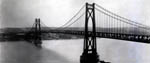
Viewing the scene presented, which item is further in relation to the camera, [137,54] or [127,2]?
[137,54]

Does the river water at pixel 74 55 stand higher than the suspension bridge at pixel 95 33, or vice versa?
the suspension bridge at pixel 95 33

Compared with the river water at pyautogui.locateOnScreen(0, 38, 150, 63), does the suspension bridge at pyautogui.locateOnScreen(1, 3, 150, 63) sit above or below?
above

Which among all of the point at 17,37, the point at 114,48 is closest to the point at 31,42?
the point at 17,37

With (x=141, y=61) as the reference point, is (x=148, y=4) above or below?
above

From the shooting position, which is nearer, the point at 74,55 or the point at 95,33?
the point at 95,33

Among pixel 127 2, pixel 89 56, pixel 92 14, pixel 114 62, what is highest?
pixel 127 2

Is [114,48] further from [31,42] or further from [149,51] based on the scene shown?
[31,42]

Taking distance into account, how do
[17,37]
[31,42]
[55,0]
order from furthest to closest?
[31,42] < [17,37] < [55,0]

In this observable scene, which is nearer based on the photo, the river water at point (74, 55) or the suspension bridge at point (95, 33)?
the suspension bridge at point (95, 33)

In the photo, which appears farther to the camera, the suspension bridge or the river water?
the river water

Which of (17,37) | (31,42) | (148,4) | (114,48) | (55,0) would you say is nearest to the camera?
(148,4)
